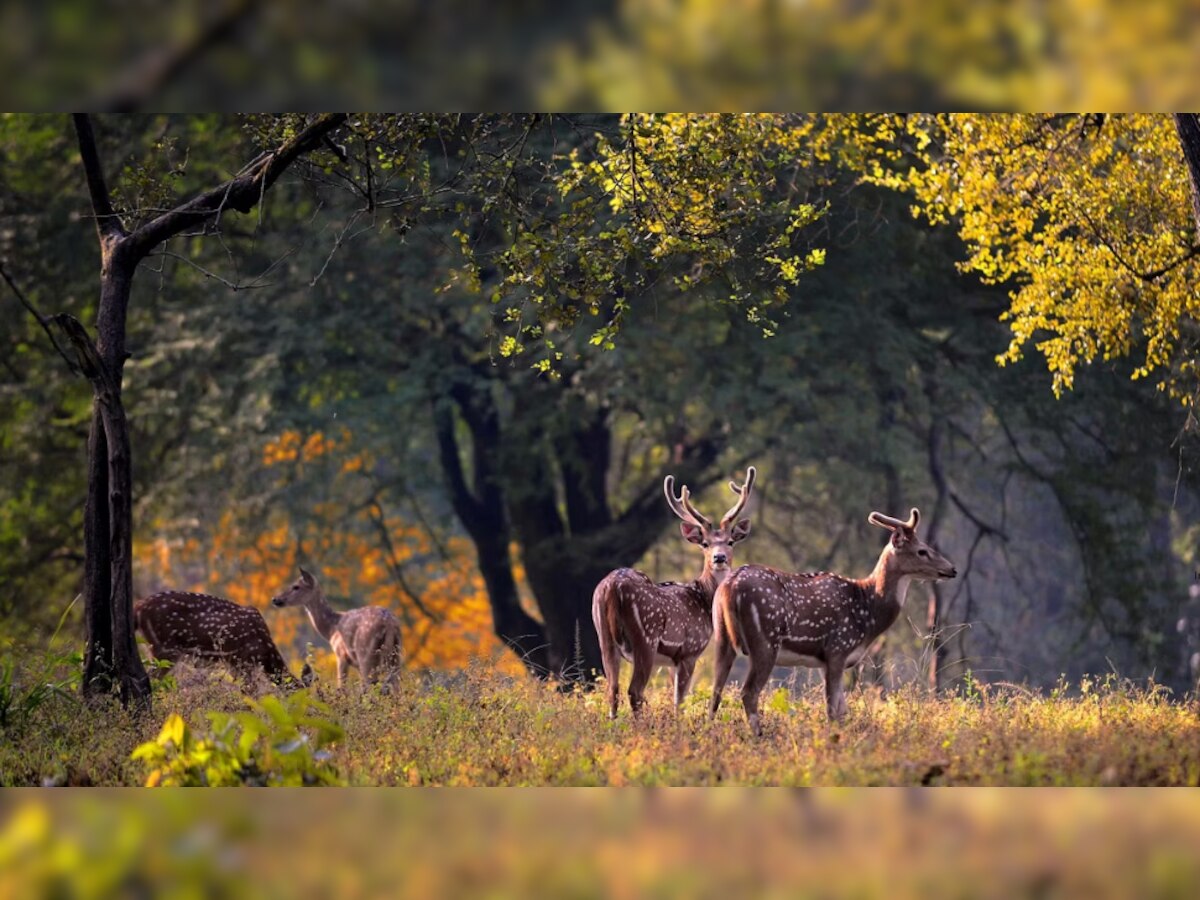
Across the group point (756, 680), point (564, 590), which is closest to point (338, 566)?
point (564, 590)

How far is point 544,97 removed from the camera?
17.4 ft

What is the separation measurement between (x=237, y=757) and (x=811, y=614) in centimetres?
390

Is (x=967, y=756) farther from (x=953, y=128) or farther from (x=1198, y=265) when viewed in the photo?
(x=953, y=128)

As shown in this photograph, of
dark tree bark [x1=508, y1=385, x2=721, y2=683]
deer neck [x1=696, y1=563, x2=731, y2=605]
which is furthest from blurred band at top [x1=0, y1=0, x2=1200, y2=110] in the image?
dark tree bark [x1=508, y1=385, x2=721, y2=683]

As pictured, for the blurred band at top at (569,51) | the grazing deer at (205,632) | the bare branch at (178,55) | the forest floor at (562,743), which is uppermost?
the blurred band at top at (569,51)

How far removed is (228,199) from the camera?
10.5 m

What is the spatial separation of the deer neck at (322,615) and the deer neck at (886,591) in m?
5.74

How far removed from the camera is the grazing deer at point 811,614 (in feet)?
34.0

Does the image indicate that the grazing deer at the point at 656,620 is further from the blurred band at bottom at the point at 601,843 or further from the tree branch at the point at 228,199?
the tree branch at the point at 228,199

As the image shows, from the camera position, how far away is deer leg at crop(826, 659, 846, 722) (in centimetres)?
1046

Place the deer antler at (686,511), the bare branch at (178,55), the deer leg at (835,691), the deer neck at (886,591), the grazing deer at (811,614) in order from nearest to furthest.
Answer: the bare branch at (178,55), the grazing deer at (811,614), the deer leg at (835,691), the deer neck at (886,591), the deer antler at (686,511)

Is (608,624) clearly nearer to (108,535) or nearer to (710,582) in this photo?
(710,582)

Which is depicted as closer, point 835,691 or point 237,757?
point 237,757

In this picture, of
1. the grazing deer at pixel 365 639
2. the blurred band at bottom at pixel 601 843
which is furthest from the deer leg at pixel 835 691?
the grazing deer at pixel 365 639
